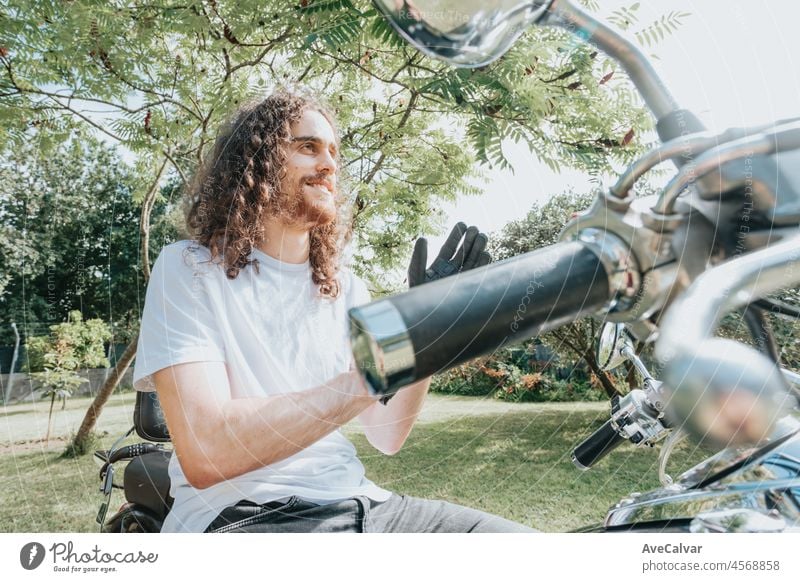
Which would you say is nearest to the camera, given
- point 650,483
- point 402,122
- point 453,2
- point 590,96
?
point 453,2

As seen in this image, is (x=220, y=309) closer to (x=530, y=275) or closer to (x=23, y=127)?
(x=530, y=275)

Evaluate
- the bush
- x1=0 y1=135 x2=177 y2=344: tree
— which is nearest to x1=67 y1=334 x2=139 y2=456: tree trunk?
x1=0 y1=135 x2=177 y2=344: tree

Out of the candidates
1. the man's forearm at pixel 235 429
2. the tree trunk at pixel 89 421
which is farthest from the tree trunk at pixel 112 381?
the man's forearm at pixel 235 429

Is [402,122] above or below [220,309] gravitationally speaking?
above

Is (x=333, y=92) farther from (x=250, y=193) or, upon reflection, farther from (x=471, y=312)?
(x=471, y=312)

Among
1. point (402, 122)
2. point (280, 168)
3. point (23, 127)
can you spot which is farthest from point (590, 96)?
point (23, 127)

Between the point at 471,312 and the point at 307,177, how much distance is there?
21.7 inches

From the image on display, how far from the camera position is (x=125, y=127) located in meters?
1.07

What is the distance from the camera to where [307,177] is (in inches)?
28.3

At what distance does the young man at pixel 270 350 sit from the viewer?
53cm


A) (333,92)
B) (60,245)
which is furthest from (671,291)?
(60,245)

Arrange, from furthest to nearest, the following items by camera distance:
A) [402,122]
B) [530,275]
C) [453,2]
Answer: [402,122] < [453,2] < [530,275]

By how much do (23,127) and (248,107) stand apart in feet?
1.68

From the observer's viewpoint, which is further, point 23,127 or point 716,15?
point 23,127
